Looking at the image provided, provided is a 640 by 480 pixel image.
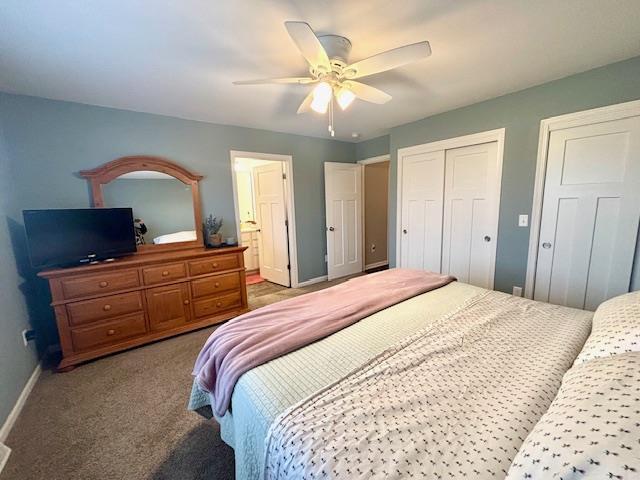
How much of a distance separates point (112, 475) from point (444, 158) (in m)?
3.82

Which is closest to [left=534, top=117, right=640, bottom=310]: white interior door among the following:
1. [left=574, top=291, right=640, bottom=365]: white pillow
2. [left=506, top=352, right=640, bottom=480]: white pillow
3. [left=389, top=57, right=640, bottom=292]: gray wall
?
[left=389, top=57, right=640, bottom=292]: gray wall

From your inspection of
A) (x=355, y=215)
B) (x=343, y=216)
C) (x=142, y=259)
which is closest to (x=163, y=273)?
(x=142, y=259)

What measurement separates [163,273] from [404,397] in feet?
8.17

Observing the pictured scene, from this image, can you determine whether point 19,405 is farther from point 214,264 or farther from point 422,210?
point 422,210

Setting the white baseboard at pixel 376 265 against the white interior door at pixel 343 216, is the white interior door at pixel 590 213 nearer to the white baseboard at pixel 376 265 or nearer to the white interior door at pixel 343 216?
the white interior door at pixel 343 216

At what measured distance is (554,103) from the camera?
2.34 metres

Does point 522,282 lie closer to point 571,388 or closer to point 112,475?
point 571,388

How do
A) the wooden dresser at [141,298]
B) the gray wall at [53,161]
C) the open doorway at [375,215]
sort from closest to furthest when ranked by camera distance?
1. the gray wall at [53,161]
2. the wooden dresser at [141,298]
3. the open doorway at [375,215]

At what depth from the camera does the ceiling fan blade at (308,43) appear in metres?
1.23

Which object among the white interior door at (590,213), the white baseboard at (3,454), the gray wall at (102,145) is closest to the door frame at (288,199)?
the gray wall at (102,145)

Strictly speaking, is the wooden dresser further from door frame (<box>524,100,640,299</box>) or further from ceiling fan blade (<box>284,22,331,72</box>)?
door frame (<box>524,100,640,299</box>)

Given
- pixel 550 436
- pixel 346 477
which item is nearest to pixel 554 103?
pixel 550 436

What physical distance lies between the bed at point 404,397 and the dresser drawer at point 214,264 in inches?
62.1

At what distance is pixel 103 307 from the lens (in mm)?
2305
